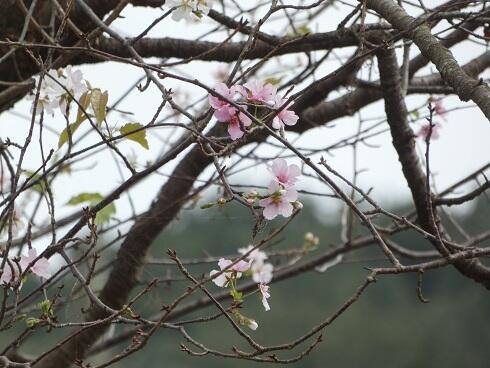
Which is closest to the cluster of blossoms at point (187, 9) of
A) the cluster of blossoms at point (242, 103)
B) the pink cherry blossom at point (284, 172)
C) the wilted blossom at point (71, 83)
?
the wilted blossom at point (71, 83)

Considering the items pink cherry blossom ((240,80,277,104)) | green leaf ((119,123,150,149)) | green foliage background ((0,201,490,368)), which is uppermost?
green foliage background ((0,201,490,368))

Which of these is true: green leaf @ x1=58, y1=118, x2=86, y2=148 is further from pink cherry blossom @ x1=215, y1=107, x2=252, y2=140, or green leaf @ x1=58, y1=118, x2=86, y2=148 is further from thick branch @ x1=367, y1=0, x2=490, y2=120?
thick branch @ x1=367, y1=0, x2=490, y2=120

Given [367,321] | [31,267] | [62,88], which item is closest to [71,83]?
[62,88]

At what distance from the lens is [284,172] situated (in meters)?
1.37

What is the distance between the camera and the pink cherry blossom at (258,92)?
4.51 ft

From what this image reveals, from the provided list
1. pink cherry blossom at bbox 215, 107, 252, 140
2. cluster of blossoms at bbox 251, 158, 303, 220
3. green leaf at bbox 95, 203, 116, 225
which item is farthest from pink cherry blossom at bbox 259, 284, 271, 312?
green leaf at bbox 95, 203, 116, 225

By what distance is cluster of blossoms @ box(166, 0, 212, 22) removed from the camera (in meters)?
1.67

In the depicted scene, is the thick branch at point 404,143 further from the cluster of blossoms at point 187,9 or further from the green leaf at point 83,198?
the green leaf at point 83,198

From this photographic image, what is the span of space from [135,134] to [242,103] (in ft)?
1.06

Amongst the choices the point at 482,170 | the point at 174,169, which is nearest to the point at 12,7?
the point at 174,169

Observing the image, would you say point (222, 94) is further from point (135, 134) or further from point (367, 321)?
point (367, 321)

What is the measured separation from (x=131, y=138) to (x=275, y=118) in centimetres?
34

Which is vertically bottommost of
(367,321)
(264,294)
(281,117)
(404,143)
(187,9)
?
(264,294)

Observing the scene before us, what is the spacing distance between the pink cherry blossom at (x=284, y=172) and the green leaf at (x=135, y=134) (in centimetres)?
29
